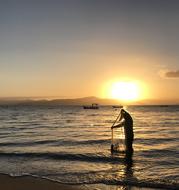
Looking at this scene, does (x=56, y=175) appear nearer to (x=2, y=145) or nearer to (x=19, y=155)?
(x=19, y=155)

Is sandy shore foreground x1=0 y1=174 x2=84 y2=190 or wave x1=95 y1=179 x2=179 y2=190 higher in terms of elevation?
sandy shore foreground x1=0 y1=174 x2=84 y2=190

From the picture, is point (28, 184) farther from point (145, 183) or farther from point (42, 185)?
point (145, 183)

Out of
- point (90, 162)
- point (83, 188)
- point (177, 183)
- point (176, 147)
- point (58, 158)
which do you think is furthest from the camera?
point (176, 147)

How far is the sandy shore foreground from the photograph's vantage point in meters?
10.3

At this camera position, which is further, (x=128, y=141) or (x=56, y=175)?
(x=128, y=141)

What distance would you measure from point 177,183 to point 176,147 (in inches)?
381

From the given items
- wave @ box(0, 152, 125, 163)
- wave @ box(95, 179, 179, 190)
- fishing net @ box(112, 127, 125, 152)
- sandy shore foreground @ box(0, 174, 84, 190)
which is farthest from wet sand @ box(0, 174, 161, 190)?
fishing net @ box(112, 127, 125, 152)

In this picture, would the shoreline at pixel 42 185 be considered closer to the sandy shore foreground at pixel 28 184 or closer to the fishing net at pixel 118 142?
the sandy shore foreground at pixel 28 184

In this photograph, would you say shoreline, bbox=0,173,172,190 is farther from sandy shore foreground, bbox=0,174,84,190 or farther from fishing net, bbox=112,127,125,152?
fishing net, bbox=112,127,125,152

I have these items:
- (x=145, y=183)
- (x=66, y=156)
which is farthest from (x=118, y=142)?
(x=145, y=183)

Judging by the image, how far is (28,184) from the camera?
10719 mm

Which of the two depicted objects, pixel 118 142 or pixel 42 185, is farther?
pixel 118 142

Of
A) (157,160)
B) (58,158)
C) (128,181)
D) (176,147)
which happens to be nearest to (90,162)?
(58,158)

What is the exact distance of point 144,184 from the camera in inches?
432
